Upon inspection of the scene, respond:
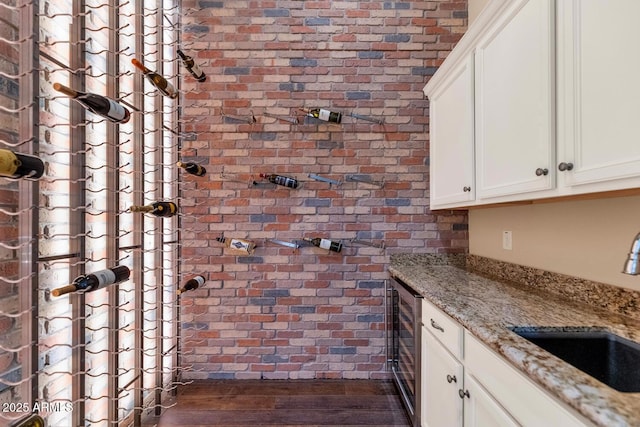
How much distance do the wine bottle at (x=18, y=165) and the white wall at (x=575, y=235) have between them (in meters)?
2.18

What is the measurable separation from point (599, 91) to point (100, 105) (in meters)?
1.87

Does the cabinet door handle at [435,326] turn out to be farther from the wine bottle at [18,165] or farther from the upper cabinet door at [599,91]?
the wine bottle at [18,165]

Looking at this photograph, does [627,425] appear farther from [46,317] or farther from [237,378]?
[237,378]

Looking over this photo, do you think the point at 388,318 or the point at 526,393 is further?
the point at 388,318

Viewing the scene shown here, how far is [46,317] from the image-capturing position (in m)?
1.26

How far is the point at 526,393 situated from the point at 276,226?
6.19 ft

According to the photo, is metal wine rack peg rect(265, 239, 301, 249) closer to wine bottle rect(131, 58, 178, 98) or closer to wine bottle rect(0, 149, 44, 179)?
wine bottle rect(131, 58, 178, 98)

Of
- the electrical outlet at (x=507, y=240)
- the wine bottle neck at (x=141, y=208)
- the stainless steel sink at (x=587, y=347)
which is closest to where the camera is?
the stainless steel sink at (x=587, y=347)

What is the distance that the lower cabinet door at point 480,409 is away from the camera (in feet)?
3.33

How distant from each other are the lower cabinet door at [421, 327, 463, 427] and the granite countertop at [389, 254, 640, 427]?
237 millimetres

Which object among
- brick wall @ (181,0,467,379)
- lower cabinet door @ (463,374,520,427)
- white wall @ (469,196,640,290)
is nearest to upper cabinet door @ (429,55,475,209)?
brick wall @ (181,0,467,379)

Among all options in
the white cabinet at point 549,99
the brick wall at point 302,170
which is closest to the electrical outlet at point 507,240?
the white cabinet at point 549,99

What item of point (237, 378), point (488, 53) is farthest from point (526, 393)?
point (237, 378)

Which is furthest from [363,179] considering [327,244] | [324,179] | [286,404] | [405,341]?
[286,404]
